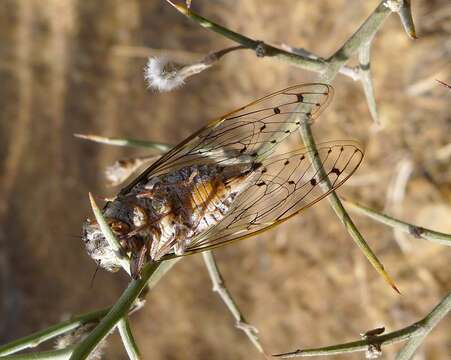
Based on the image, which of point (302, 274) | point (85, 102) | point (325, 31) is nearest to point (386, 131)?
point (325, 31)

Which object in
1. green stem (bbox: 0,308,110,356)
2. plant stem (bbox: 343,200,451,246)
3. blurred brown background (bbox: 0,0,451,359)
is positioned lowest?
plant stem (bbox: 343,200,451,246)

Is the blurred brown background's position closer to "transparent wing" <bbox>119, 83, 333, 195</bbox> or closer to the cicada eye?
"transparent wing" <bbox>119, 83, 333, 195</bbox>

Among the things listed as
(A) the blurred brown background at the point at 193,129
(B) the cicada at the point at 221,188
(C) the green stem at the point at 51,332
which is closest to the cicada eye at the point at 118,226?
(B) the cicada at the point at 221,188

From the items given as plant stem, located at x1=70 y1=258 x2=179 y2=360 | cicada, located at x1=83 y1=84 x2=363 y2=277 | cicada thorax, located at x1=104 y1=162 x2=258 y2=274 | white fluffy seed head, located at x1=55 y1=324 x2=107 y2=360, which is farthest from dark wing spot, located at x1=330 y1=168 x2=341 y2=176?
white fluffy seed head, located at x1=55 y1=324 x2=107 y2=360

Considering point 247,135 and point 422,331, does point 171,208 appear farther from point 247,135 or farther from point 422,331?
point 422,331

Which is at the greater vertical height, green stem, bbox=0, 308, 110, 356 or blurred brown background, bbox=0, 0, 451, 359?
blurred brown background, bbox=0, 0, 451, 359

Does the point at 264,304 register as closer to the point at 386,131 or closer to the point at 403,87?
the point at 386,131

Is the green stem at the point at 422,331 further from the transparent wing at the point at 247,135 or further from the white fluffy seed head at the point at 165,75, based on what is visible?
the white fluffy seed head at the point at 165,75

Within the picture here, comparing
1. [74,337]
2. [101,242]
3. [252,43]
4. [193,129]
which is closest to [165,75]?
[252,43]
